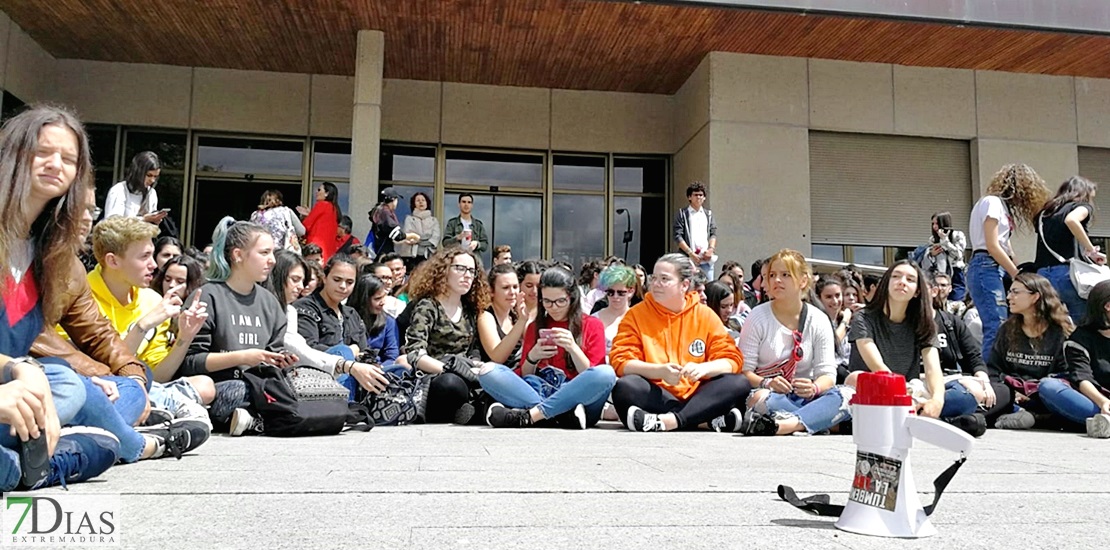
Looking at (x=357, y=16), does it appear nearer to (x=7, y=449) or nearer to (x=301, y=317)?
(x=301, y=317)

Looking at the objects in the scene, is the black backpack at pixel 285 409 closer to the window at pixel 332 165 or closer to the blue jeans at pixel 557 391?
the blue jeans at pixel 557 391

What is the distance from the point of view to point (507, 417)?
18.2 ft

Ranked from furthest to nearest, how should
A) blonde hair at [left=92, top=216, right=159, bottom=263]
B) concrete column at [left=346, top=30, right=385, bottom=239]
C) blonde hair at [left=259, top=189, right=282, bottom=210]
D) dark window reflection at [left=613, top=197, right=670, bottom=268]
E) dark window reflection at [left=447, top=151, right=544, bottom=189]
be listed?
dark window reflection at [left=613, top=197, right=670, bottom=268] < dark window reflection at [left=447, top=151, right=544, bottom=189] < concrete column at [left=346, top=30, right=385, bottom=239] < blonde hair at [left=259, top=189, right=282, bottom=210] < blonde hair at [left=92, top=216, right=159, bottom=263]

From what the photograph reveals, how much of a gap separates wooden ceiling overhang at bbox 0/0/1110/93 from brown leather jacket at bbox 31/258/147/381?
8.78m

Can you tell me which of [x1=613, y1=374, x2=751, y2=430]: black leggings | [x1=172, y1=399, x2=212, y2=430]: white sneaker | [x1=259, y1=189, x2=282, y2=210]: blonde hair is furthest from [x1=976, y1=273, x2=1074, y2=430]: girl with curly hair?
[x1=259, y1=189, x2=282, y2=210]: blonde hair

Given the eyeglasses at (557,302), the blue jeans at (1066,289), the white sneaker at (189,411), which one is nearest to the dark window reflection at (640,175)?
the blue jeans at (1066,289)

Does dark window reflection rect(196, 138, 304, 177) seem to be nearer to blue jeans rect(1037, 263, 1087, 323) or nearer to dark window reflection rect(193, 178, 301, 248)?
dark window reflection rect(193, 178, 301, 248)

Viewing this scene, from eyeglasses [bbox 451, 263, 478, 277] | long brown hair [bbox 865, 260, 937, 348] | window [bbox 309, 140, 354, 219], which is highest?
window [bbox 309, 140, 354, 219]

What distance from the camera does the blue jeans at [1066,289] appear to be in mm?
6297

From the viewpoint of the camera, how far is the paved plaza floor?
6.31 feet

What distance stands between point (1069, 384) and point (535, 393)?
4.01m

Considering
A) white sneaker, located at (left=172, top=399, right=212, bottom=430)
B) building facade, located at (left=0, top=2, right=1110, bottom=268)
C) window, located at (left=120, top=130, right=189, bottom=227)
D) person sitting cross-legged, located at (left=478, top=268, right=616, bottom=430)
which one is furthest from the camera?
window, located at (left=120, top=130, right=189, bottom=227)

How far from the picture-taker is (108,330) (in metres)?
3.41

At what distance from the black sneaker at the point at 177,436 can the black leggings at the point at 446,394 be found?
219 centimetres
